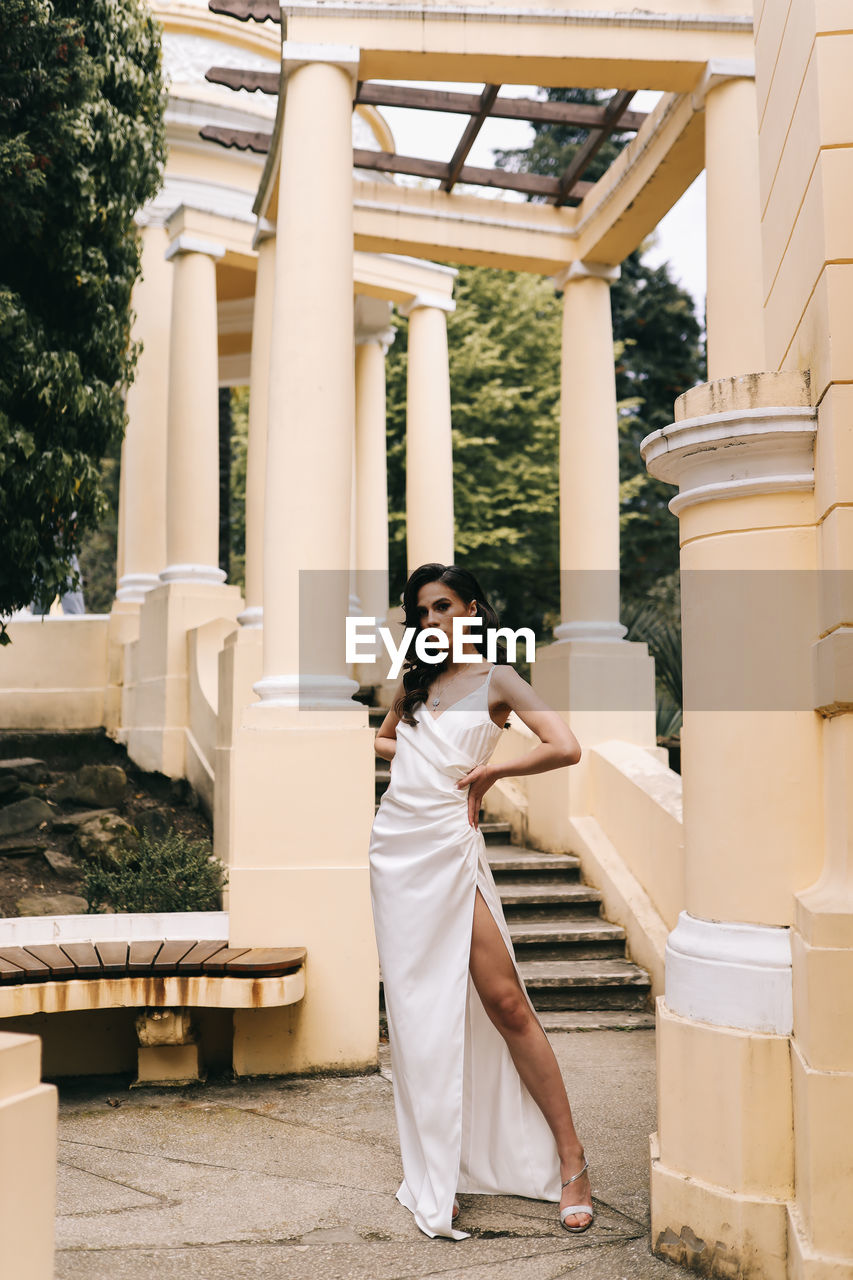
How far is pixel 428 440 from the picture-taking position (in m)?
10.9

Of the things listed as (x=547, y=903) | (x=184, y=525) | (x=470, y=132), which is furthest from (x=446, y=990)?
(x=184, y=525)

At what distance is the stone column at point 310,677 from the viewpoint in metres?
5.34

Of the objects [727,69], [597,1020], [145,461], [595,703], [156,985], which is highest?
[727,69]

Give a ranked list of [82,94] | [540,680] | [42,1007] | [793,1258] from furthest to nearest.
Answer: [540,680] → [82,94] → [42,1007] → [793,1258]

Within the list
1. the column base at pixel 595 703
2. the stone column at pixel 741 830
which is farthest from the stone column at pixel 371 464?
the stone column at pixel 741 830

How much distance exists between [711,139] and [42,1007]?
5367 mm

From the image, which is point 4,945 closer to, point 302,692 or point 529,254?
point 302,692

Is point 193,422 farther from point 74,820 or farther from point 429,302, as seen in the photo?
point 74,820

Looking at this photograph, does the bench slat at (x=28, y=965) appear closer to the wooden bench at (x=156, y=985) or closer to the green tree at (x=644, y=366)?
the wooden bench at (x=156, y=985)

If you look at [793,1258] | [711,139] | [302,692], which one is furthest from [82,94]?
[793,1258]

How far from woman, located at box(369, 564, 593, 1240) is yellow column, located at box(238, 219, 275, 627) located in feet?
15.7

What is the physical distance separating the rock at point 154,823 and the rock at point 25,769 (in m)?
1.38

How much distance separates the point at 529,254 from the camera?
858 cm

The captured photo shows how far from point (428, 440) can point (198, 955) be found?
667 centimetres
